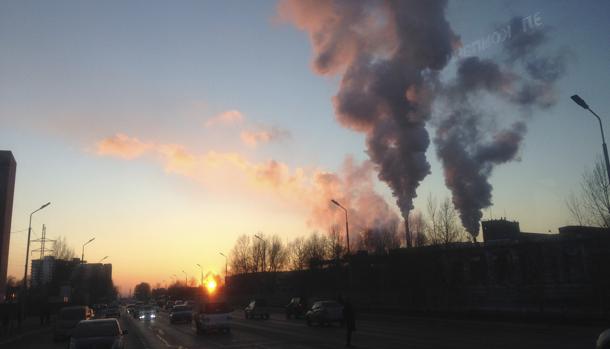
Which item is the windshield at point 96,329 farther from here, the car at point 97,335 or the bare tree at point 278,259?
the bare tree at point 278,259

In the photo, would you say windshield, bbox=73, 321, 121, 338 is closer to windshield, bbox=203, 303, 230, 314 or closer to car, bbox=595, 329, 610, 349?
windshield, bbox=203, 303, 230, 314

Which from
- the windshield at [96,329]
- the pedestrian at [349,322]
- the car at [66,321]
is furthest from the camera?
the car at [66,321]

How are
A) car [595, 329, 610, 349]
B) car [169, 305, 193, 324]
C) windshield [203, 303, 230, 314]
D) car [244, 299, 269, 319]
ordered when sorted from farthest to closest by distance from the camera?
car [244, 299, 269, 319]
car [169, 305, 193, 324]
windshield [203, 303, 230, 314]
car [595, 329, 610, 349]

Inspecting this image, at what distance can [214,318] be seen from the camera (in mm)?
27969

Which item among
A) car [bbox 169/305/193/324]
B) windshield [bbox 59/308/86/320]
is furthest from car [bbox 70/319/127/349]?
car [bbox 169/305/193/324]

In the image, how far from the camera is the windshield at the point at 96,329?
14773 mm

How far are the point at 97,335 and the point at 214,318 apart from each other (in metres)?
13.7

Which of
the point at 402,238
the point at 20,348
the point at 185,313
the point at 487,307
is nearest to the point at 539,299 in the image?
the point at 487,307

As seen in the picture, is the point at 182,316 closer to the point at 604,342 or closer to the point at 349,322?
the point at 349,322

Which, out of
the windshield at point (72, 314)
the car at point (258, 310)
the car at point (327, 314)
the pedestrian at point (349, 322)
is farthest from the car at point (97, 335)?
the car at point (258, 310)

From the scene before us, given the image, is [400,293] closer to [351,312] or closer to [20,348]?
[351,312]

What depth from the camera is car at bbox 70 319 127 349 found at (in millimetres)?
14367

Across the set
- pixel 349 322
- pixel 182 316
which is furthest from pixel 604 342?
pixel 182 316

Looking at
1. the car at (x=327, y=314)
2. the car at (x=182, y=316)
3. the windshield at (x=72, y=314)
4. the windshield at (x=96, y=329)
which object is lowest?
the car at (x=182, y=316)
